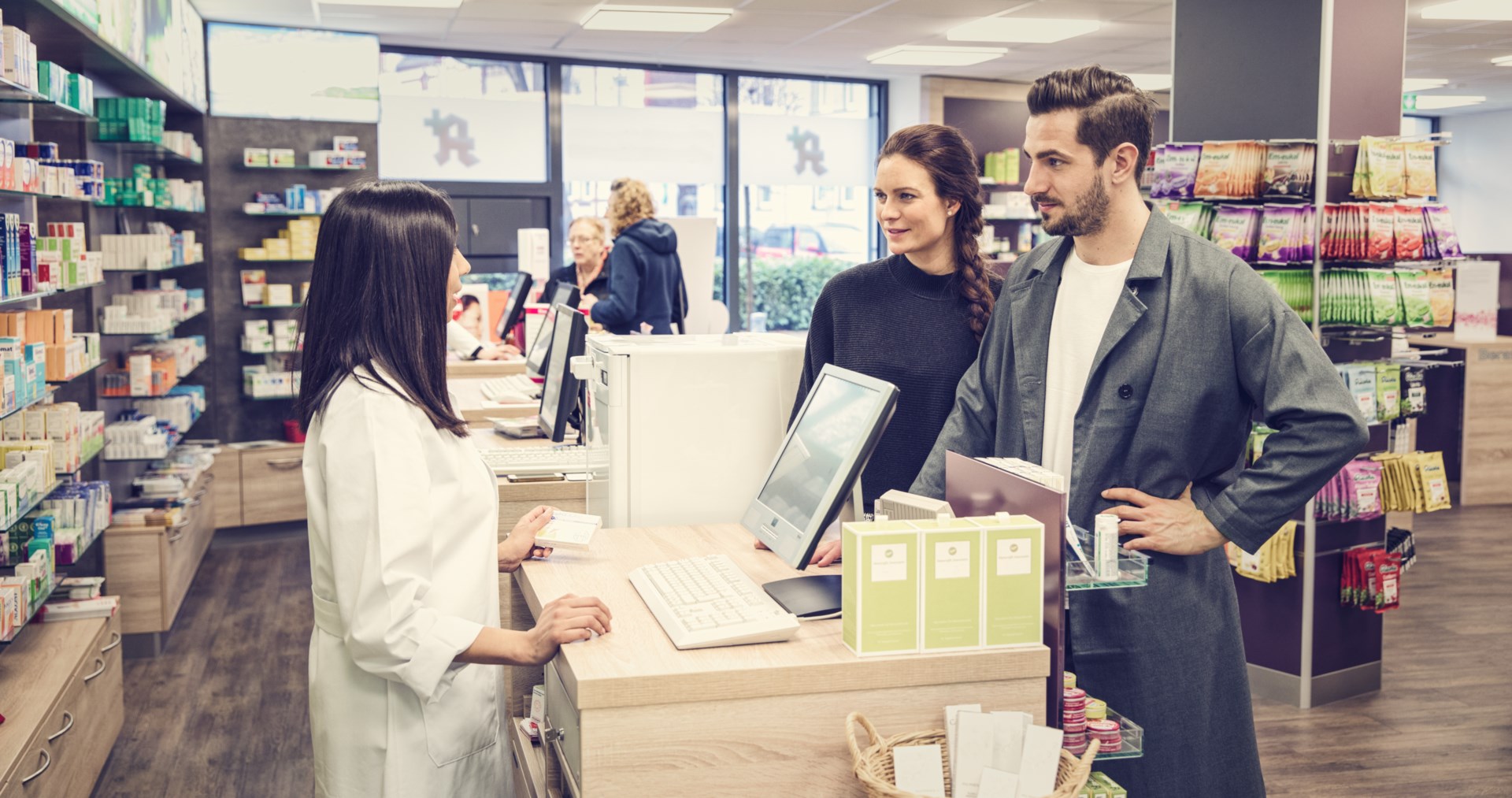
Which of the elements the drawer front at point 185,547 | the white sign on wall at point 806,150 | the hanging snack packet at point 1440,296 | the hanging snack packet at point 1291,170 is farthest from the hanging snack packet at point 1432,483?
the white sign on wall at point 806,150

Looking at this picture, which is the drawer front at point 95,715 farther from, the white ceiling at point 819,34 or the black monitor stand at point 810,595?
the white ceiling at point 819,34

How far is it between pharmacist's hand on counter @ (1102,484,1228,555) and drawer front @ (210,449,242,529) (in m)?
5.82

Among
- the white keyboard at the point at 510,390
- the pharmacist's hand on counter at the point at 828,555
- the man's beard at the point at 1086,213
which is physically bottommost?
the pharmacist's hand on counter at the point at 828,555

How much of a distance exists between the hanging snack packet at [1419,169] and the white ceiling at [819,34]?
3.36m

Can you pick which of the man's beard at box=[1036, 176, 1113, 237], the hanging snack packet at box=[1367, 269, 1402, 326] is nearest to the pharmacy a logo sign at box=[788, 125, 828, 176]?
the hanging snack packet at box=[1367, 269, 1402, 326]

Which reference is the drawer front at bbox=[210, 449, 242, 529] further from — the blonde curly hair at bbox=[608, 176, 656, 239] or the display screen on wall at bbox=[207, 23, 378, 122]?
the blonde curly hair at bbox=[608, 176, 656, 239]

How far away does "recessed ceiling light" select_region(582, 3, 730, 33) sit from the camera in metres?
7.44

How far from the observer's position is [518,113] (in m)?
9.34

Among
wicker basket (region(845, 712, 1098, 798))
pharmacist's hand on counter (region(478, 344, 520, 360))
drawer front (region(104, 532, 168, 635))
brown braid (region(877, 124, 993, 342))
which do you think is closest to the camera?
wicker basket (region(845, 712, 1098, 798))

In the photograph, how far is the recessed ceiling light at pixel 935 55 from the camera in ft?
29.5

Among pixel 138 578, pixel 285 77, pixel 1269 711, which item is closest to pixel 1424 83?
pixel 1269 711

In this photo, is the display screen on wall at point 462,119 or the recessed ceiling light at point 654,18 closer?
the recessed ceiling light at point 654,18

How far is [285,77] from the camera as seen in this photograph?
725 centimetres

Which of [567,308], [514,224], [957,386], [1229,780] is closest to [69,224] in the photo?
[567,308]
